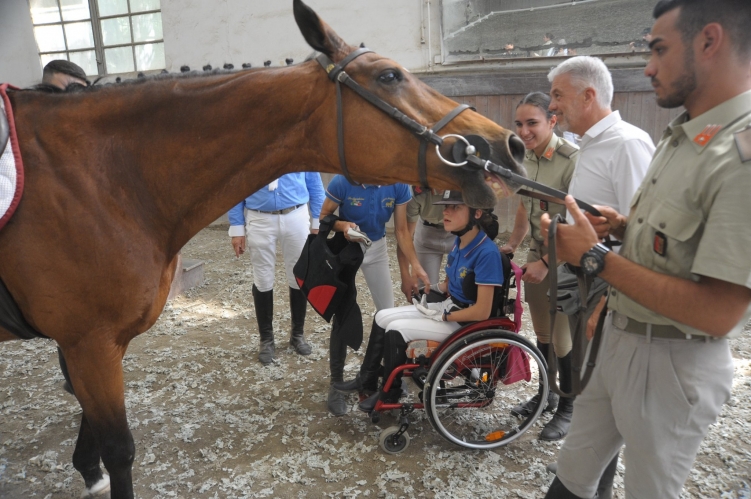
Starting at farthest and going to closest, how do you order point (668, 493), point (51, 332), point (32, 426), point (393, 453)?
point (32, 426)
point (393, 453)
point (51, 332)
point (668, 493)

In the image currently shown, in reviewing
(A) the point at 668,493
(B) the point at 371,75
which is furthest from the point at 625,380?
(B) the point at 371,75

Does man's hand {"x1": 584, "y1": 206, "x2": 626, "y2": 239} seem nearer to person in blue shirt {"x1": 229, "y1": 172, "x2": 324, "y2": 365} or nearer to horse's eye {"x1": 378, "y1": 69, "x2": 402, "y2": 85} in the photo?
horse's eye {"x1": 378, "y1": 69, "x2": 402, "y2": 85}

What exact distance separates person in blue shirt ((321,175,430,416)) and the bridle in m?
1.40

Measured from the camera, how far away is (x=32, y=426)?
3082 mm

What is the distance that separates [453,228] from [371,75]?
1317mm

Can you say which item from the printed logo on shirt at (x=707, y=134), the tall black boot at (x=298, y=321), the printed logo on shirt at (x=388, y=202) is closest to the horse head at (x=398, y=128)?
the printed logo on shirt at (x=707, y=134)

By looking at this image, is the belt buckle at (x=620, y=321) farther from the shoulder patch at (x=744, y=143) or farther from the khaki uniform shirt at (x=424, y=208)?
the khaki uniform shirt at (x=424, y=208)

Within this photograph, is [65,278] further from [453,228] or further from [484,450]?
[484,450]

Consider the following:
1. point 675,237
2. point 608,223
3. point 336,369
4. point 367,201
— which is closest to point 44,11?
point 367,201

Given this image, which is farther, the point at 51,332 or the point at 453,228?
the point at 453,228

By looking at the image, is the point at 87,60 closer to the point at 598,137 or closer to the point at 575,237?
the point at 598,137

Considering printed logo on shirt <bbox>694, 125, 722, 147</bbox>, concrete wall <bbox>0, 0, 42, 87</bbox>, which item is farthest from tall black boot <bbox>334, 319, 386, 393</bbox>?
concrete wall <bbox>0, 0, 42, 87</bbox>

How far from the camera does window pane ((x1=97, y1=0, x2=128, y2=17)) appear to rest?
836cm

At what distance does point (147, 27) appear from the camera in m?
8.35
